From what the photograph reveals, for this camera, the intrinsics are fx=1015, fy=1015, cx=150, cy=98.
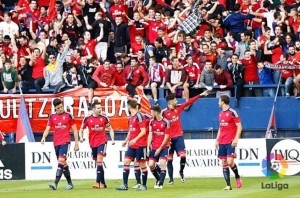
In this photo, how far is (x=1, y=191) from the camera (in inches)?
1005

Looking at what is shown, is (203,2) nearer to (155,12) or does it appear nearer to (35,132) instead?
(155,12)

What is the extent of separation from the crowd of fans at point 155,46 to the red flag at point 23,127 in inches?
29.1

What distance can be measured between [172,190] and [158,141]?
4.10 feet

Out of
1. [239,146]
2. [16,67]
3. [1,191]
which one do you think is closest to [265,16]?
[239,146]

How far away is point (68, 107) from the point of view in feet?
105

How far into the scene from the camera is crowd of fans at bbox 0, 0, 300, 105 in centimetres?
3080

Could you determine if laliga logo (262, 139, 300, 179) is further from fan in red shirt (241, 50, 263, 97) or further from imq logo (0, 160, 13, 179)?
imq logo (0, 160, 13, 179)

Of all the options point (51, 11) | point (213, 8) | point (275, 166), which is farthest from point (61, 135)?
point (51, 11)

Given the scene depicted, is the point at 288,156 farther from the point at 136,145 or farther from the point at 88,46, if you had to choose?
the point at 88,46

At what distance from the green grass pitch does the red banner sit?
11.7 ft

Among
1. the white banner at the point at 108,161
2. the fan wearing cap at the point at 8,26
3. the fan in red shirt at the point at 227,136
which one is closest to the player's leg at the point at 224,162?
the fan in red shirt at the point at 227,136

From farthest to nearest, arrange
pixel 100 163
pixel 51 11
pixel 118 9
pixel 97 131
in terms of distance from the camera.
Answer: pixel 51 11
pixel 118 9
pixel 97 131
pixel 100 163

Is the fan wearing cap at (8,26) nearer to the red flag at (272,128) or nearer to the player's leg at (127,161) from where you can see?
the red flag at (272,128)

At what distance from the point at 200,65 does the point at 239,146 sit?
11.6 ft
